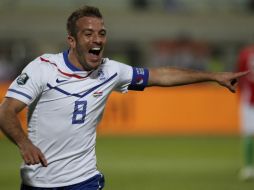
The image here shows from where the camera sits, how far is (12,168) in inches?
518

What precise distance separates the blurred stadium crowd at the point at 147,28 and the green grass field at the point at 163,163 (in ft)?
22.9

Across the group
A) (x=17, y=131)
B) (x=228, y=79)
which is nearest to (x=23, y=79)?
(x=17, y=131)

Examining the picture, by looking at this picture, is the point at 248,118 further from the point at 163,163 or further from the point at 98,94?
the point at 98,94

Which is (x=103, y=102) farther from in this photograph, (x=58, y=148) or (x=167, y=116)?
(x=167, y=116)

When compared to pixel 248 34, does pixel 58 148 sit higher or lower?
lower

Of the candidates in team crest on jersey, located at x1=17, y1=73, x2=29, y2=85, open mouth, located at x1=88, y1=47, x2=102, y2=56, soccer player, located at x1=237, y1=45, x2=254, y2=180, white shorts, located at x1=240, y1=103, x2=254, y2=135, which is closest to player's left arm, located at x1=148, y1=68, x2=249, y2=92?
open mouth, located at x1=88, y1=47, x2=102, y2=56

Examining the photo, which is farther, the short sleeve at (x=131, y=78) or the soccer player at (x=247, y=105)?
the soccer player at (x=247, y=105)

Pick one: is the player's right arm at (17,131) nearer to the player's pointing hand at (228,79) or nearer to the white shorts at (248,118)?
the player's pointing hand at (228,79)

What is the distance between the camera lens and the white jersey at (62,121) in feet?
18.4

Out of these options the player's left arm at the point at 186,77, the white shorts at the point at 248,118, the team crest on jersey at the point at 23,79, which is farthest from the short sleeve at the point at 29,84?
the white shorts at the point at 248,118

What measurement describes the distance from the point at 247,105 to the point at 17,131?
7.92 m

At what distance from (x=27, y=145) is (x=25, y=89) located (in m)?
0.45

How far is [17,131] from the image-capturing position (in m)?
5.18

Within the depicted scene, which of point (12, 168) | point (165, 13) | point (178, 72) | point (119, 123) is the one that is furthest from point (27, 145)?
point (165, 13)
